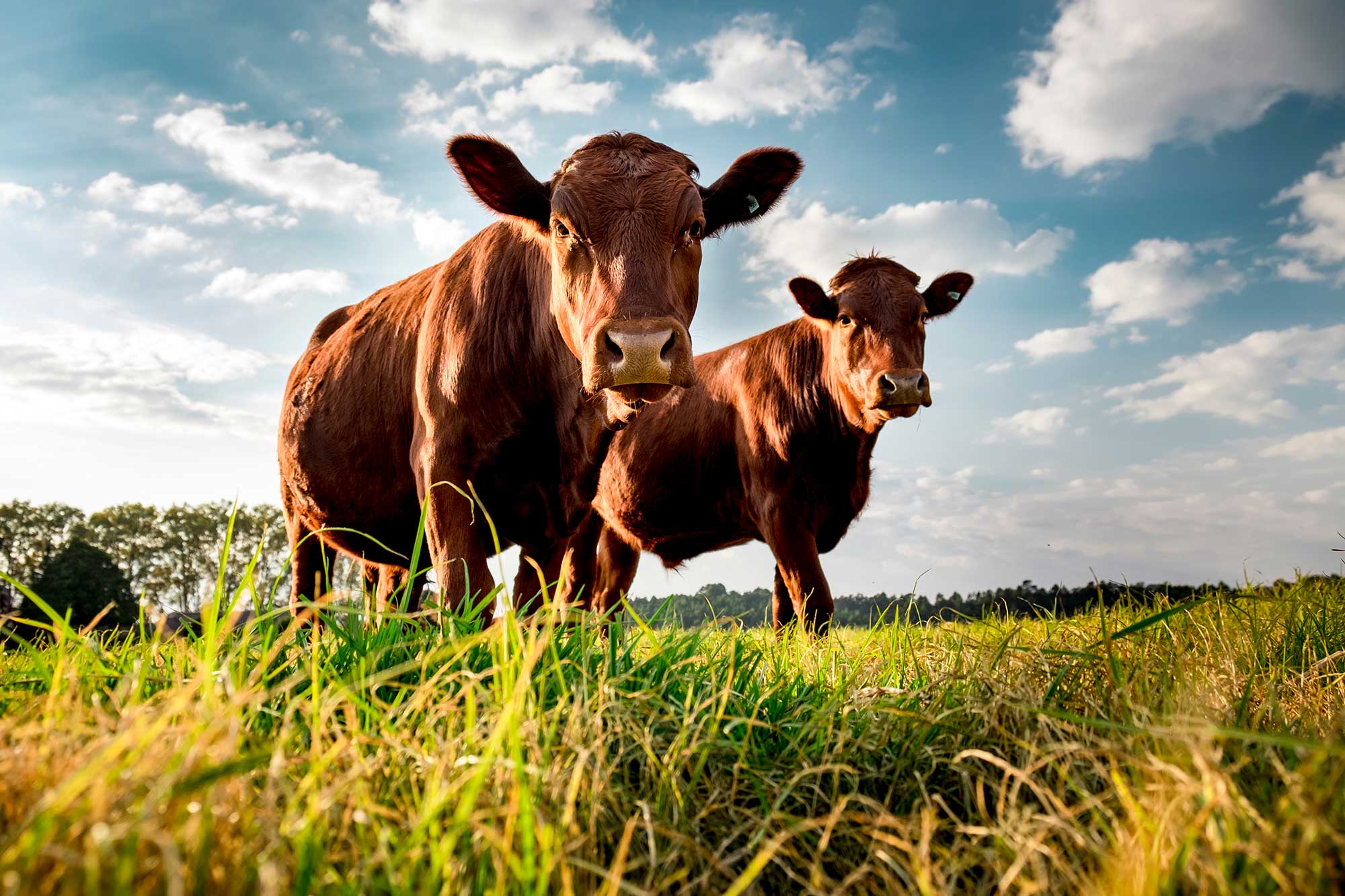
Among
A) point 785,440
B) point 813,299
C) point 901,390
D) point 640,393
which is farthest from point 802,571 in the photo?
point 640,393

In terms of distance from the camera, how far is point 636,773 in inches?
85.2

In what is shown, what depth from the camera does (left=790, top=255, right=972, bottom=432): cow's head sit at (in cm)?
693

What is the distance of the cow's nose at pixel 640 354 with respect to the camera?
3.44 meters

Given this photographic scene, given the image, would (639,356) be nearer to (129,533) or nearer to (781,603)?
(781,603)

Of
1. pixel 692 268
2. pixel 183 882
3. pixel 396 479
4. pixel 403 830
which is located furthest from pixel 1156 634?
pixel 396 479

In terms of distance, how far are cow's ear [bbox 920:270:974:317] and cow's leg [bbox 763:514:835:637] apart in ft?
8.36

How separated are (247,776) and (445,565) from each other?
224cm

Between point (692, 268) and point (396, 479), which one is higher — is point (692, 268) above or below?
above

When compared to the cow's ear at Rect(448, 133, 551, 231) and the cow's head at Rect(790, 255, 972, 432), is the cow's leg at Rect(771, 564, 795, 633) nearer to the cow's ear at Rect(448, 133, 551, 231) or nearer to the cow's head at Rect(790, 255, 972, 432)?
the cow's head at Rect(790, 255, 972, 432)

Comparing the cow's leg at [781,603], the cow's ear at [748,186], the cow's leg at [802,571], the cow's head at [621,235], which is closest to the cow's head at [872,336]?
the cow's leg at [802,571]

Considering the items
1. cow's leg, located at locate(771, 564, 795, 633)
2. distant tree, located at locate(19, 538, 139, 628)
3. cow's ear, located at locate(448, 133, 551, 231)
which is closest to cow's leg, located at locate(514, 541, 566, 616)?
cow's ear, located at locate(448, 133, 551, 231)

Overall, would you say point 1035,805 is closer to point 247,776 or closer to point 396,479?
point 247,776

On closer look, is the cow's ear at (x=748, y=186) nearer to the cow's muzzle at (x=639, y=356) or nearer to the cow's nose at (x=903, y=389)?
the cow's muzzle at (x=639, y=356)

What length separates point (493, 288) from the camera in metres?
4.75
